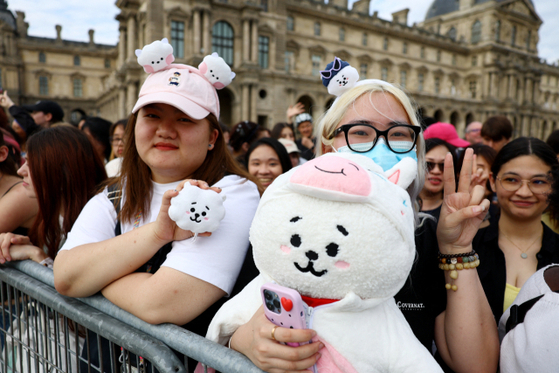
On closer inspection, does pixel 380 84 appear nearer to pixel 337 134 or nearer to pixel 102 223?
pixel 337 134

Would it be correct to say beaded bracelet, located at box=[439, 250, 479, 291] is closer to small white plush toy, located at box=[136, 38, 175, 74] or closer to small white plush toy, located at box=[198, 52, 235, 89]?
small white plush toy, located at box=[198, 52, 235, 89]

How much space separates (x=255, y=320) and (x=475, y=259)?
0.99 meters

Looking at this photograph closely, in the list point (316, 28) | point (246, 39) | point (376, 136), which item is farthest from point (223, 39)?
point (376, 136)

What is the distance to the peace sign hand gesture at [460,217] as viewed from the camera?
5.15 ft

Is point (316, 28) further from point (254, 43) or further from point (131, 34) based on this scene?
point (131, 34)

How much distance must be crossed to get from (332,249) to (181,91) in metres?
1.21

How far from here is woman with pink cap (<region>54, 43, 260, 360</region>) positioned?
1.52 m

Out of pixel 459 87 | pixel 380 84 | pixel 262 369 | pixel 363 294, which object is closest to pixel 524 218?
pixel 380 84

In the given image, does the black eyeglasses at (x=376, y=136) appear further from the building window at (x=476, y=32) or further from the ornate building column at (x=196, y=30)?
the building window at (x=476, y=32)

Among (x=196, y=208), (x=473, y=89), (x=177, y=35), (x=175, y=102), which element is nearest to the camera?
(x=196, y=208)

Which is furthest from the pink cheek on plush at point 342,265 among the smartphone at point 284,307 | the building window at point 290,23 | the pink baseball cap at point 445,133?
the building window at point 290,23

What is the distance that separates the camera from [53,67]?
50.5m

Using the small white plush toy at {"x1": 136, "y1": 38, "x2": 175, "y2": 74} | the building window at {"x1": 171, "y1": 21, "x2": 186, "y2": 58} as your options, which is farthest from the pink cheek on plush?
the building window at {"x1": 171, "y1": 21, "x2": 186, "y2": 58}

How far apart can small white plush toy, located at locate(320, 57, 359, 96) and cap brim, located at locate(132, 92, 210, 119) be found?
2.30 feet
